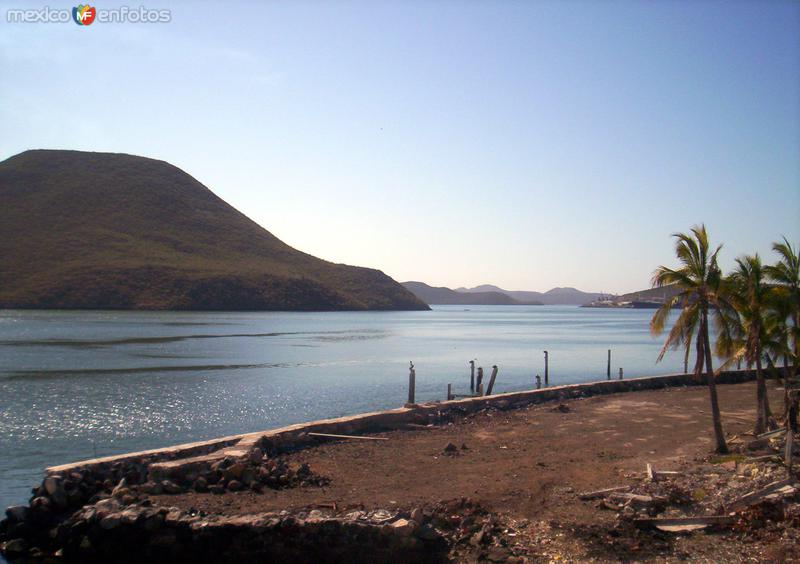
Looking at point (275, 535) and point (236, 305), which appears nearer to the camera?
point (275, 535)

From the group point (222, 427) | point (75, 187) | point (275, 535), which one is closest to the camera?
point (275, 535)

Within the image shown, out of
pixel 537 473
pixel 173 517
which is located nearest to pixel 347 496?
pixel 173 517

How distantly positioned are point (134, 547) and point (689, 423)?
1594cm

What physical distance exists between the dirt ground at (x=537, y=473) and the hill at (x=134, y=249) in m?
116

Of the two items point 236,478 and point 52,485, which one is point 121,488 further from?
point 236,478

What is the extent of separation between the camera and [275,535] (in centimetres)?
1035

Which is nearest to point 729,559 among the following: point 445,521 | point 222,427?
point 445,521

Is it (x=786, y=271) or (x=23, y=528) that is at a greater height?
(x=786, y=271)

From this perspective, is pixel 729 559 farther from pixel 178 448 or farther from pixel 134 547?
pixel 178 448

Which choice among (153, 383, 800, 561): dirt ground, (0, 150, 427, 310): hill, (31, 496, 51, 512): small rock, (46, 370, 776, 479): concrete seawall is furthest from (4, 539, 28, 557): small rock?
(0, 150, 427, 310): hill

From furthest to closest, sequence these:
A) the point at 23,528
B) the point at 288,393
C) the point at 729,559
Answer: the point at 288,393
the point at 23,528
the point at 729,559

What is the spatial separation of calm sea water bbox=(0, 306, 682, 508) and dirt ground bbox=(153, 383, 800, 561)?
776 centimetres

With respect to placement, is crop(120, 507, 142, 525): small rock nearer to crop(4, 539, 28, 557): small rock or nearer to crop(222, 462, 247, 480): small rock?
crop(222, 462, 247, 480): small rock

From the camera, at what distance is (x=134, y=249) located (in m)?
146
